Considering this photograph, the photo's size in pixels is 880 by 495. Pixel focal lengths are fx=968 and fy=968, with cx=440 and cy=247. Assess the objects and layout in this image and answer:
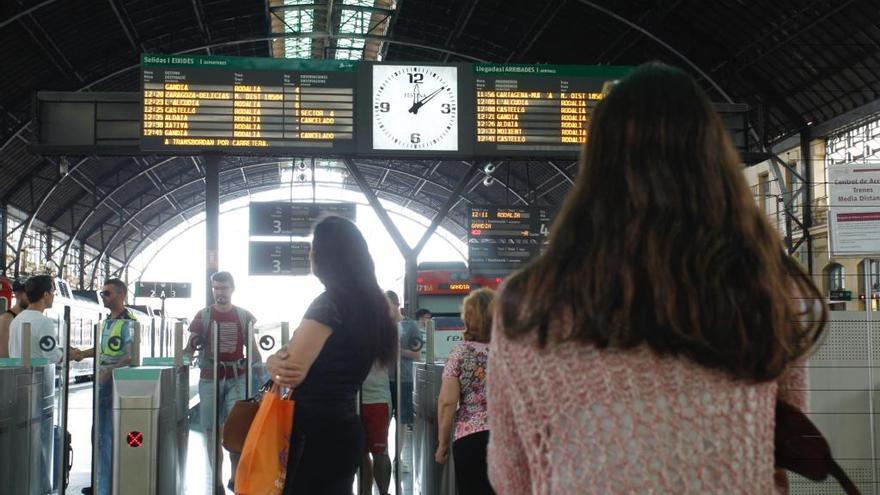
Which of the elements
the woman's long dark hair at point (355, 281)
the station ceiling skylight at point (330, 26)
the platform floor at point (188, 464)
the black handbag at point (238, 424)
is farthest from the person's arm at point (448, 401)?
the station ceiling skylight at point (330, 26)

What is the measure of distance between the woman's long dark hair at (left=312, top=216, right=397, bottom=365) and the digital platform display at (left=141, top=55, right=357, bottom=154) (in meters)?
8.78

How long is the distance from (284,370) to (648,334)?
2.08 meters

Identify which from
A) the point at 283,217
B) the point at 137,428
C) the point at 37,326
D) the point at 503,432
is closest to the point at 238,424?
the point at 503,432

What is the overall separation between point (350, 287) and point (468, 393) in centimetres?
149

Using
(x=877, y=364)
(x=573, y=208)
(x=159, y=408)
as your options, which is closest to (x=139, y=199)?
(x=159, y=408)

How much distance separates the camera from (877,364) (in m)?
4.93

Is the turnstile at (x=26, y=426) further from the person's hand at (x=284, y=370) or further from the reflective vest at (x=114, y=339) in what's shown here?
the person's hand at (x=284, y=370)

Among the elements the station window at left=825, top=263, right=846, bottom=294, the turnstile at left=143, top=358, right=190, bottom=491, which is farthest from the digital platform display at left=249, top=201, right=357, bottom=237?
the turnstile at left=143, top=358, right=190, bottom=491

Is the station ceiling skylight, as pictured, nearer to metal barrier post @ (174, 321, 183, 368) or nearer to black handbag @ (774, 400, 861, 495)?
metal barrier post @ (174, 321, 183, 368)

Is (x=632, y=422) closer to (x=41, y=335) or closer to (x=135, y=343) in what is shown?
(x=135, y=343)

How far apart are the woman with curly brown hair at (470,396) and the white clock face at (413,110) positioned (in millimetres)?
7833

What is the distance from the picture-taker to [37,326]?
7086 mm

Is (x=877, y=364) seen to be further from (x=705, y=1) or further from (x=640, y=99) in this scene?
(x=705, y=1)

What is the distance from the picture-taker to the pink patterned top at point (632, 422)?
1.31m
